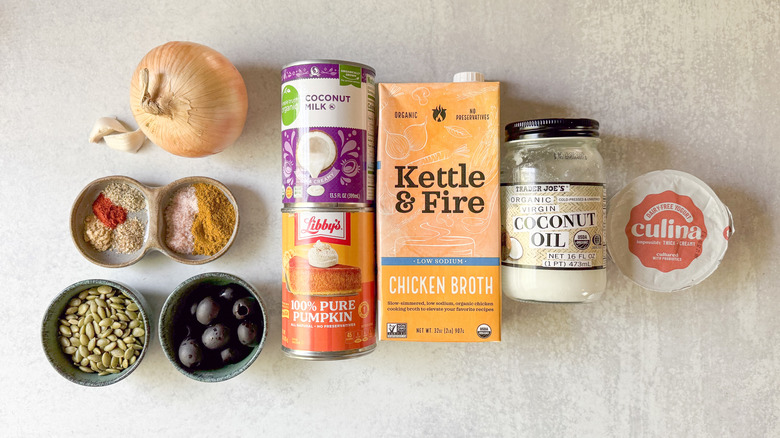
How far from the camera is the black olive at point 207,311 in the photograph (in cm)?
96

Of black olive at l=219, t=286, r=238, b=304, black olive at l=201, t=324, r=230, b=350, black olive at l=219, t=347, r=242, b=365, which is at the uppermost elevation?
black olive at l=219, t=286, r=238, b=304

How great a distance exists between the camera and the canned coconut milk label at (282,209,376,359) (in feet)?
3.00

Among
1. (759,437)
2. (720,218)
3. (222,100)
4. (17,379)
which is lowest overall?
(759,437)

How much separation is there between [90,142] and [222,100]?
380mm

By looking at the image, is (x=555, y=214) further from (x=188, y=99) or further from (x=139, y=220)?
(x=139, y=220)

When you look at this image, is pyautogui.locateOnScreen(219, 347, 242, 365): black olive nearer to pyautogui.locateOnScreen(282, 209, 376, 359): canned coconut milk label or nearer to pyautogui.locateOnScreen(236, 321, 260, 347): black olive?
pyautogui.locateOnScreen(236, 321, 260, 347): black olive

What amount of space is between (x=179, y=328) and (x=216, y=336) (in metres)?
0.13

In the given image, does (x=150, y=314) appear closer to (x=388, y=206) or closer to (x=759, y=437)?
(x=388, y=206)

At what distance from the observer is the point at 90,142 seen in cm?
110

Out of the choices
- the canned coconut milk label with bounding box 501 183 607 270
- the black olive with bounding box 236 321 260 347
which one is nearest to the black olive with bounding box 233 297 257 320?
the black olive with bounding box 236 321 260 347

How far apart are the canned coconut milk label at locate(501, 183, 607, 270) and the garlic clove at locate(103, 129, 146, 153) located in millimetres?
850

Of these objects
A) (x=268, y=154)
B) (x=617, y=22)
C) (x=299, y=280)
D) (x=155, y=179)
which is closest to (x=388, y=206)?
(x=299, y=280)

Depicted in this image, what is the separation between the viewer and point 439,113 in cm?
94

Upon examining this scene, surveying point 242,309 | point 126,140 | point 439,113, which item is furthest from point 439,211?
point 126,140
